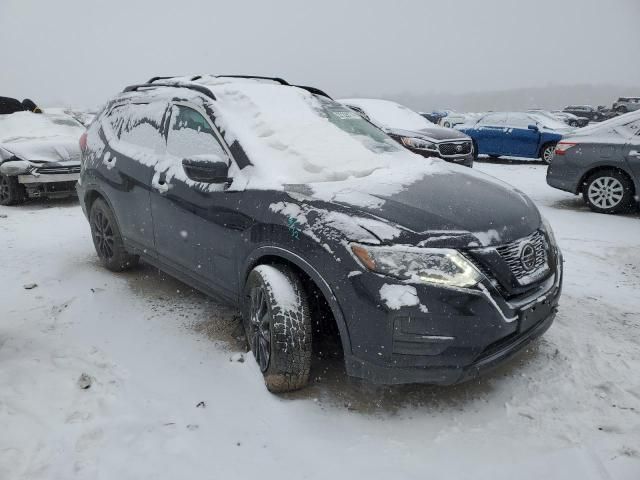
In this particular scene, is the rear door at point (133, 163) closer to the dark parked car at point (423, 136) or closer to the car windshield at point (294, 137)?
the car windshield at point (294, 137)

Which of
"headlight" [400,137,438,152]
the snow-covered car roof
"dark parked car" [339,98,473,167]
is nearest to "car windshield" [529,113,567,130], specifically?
"dark parked car" [339,98,473,167]

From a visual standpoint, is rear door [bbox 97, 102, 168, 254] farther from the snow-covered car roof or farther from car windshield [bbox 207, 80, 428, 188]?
car windshield [bbox 207, 80, 428, 188]

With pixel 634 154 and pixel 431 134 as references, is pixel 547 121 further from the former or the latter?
pixel 634 154

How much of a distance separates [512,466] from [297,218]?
1.59 meters

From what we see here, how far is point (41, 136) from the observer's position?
27.8 feet

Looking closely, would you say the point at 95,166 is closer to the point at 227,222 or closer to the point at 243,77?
the point at 243,77

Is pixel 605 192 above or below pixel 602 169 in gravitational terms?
below

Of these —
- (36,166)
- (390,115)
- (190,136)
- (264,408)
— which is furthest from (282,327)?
(390,115)

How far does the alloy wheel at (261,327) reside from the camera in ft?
8.98

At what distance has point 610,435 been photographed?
7.85 ft

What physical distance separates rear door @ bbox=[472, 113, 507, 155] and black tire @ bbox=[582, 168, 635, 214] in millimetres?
5755

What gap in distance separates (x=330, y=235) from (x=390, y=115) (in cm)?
814

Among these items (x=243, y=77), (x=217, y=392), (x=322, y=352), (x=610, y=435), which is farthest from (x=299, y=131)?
(x=610, y=435)

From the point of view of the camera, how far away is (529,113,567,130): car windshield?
12.4 meters
